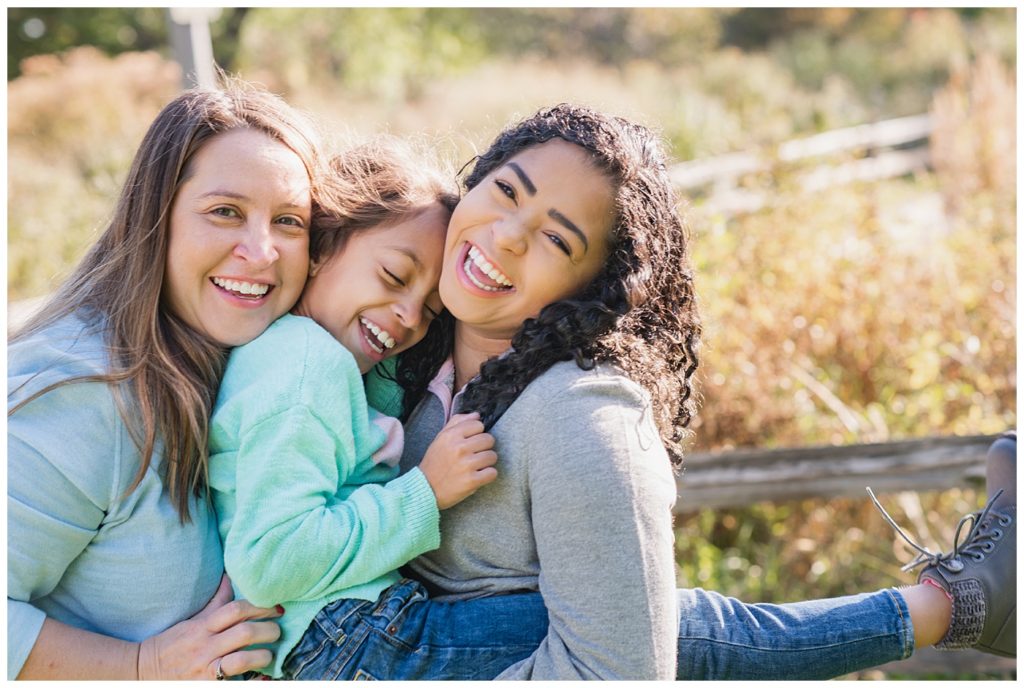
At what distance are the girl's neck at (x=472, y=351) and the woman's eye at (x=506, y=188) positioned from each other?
33cm

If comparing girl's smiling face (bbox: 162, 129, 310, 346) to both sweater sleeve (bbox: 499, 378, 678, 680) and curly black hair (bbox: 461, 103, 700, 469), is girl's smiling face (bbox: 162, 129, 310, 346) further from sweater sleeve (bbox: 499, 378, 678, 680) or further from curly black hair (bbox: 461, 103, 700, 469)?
sweater sleeve (bbox: 499, 378, 678, 680)

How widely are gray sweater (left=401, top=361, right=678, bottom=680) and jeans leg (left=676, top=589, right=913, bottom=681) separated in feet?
1.49

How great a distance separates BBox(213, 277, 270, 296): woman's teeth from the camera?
2.15m

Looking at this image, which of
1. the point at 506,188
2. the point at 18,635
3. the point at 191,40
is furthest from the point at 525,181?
the point at 191,40

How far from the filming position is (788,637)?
235 centimetres

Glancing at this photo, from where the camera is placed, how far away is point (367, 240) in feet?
7.50

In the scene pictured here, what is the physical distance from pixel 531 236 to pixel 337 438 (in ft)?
1.90

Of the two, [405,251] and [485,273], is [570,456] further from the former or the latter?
[405,251]

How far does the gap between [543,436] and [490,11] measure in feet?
63.6

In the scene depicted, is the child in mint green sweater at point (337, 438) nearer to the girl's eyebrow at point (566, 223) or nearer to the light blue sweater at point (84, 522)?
the light blue sweater at point (84, 522)

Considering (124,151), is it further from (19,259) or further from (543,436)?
(543,436)

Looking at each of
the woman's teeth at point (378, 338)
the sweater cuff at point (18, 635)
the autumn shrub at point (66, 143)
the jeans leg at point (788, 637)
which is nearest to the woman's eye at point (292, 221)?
the woman's teeth at point (378, 338)

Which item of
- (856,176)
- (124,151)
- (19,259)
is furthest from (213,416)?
(124,151)

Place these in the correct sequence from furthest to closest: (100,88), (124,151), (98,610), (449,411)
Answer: (100,88), (124,151), (449,411), (98,610)
